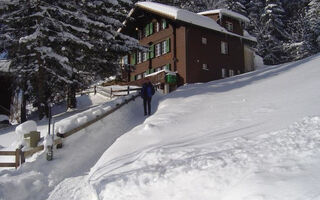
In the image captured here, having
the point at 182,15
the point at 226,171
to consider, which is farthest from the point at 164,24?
the point at 226,171

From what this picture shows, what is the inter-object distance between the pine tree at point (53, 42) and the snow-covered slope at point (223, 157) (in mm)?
8747

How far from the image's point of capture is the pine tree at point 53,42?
58.3 feet

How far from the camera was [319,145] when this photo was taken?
6.25 m

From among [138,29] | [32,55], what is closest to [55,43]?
[32,55]

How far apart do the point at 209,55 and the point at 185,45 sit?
11.4ft

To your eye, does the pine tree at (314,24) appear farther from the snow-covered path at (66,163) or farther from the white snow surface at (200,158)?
the snow-covered path at (66,163)

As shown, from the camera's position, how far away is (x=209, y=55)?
102ft

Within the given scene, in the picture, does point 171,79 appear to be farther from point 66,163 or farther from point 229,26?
point 66,163

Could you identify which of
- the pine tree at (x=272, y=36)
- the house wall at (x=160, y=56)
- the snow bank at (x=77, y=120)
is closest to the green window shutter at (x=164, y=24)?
the house wall at (x=160, y=56)

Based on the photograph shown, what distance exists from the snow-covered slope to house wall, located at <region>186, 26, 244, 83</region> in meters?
16.5

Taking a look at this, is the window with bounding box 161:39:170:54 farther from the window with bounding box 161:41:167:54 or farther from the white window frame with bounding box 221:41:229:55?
the white window frame with bounding box 221:41:229:55

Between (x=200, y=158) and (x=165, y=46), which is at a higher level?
(x=165, y=46)

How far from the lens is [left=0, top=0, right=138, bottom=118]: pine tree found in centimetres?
1777

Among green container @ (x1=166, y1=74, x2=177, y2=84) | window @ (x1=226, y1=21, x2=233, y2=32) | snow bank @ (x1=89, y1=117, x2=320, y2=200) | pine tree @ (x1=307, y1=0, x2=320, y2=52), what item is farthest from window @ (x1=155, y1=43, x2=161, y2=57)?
snow bank @ (x1=89, y1=117, x2=320, y2=200)
